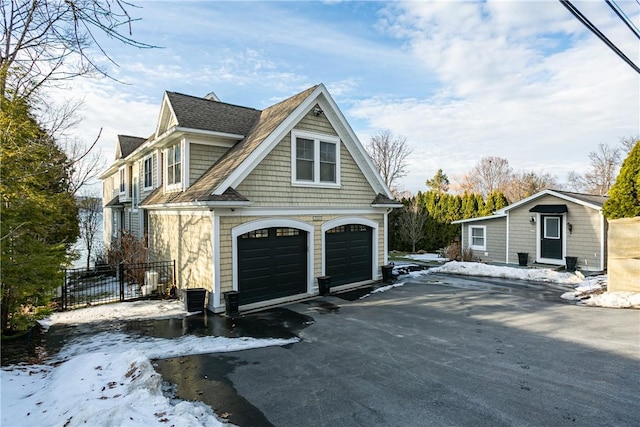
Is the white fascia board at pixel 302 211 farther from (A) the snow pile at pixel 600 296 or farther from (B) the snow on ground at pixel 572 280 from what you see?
(A) the snow pile at pixel 600 296

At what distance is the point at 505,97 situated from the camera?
1605 cm

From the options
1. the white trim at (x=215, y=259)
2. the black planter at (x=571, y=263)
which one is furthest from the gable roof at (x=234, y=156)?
the black planter at (x=571, y=263)

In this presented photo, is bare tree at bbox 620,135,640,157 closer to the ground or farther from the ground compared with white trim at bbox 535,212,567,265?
farther from the ground

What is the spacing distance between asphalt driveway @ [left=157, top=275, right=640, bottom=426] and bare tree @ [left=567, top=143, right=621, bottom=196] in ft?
143

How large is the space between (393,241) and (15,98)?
80.6 ft

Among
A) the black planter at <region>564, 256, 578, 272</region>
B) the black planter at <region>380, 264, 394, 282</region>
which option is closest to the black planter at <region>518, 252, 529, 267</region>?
the black planter at <region>564, 256, 578, 272</region>

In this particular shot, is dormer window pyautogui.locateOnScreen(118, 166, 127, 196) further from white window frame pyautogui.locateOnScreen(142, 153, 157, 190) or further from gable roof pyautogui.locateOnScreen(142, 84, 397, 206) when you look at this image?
gable roof pyautogui.locateOnScreen(142, 84, 397, 206)

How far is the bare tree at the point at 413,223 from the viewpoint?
2550 centimetres

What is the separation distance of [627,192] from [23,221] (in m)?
18.0

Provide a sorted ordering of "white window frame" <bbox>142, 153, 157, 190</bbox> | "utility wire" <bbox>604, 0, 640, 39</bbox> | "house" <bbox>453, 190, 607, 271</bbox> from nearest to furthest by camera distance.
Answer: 1. "utility wire" <bbox>604, 0, 640, 39</bbox>
2. "white window frame" <bbox>142, 153, 157, 190</bbox>
3. "house" <bbox>453, 190, 607, 271</bbox>

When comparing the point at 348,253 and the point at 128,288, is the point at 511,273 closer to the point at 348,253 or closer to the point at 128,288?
the point at 348,253

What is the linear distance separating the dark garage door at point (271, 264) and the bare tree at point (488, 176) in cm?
4646

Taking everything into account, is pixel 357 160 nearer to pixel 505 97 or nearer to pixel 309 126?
pixel 309 126

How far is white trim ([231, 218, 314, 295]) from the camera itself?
9953 millimetres
